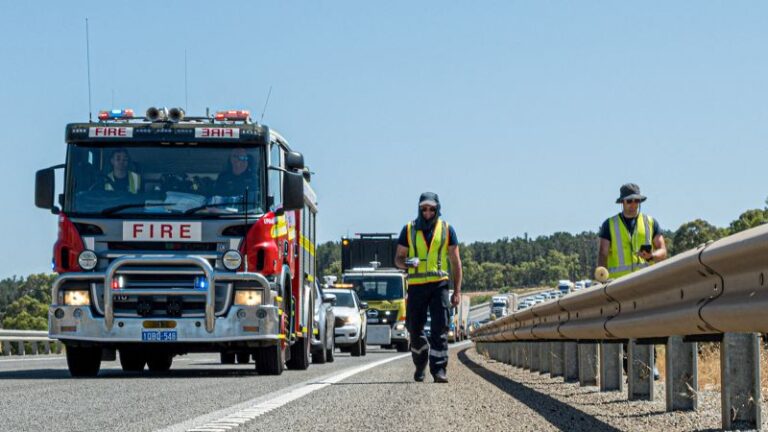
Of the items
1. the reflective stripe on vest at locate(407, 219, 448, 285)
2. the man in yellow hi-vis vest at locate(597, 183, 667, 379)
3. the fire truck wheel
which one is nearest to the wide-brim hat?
the man in yellow hi-vis vest at locate(597, 183, 667, 379)

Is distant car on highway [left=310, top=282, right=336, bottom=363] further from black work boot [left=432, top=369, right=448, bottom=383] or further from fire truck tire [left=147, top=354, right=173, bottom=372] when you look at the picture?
black work boot [left=432, top=369, right=448, bottom=383]

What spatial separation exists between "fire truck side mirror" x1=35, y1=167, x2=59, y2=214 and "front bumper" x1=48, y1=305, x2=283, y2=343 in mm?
1146

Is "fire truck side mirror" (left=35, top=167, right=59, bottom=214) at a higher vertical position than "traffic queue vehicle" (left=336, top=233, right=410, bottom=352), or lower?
higher

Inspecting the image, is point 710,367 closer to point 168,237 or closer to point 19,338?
point 168,237

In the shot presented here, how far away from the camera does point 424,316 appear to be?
13.0m

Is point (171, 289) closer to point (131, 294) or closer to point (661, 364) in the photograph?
point (131, 294)

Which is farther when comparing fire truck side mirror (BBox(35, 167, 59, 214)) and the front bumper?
fire truck side mirror (BBox(35, 167, 59, 214))

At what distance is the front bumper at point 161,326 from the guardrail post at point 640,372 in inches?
220

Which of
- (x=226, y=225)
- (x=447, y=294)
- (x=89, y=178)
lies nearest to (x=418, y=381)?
(x=447, y=294)

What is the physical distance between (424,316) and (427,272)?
0.47 m

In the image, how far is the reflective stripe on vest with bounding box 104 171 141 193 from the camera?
14.0 metres

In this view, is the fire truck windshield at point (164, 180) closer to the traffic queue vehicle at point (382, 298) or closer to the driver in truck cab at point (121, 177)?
the driver in truck cab at point (121, 177)

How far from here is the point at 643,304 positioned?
24.8 feet

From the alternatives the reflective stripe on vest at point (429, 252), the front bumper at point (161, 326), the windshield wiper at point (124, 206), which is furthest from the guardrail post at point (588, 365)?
the windshield wiper at point (124, 206)
